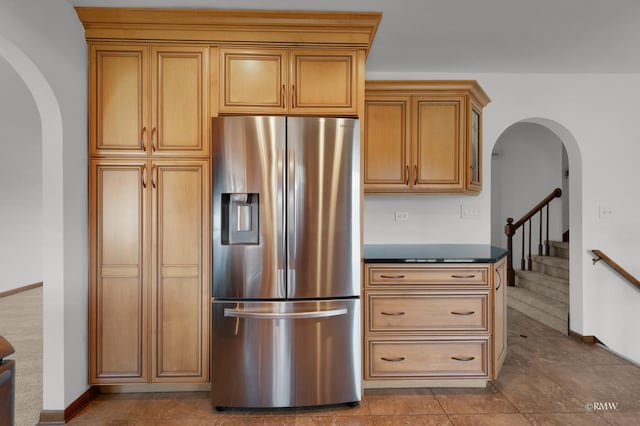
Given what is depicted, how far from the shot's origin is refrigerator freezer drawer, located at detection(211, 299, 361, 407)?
2.24 meters

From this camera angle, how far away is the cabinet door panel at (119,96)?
2.39 metres

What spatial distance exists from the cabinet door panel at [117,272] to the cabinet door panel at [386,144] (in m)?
1.72

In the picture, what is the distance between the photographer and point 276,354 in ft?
7.34

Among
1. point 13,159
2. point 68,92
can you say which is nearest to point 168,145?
point 68,92

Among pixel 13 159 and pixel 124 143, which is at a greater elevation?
pixel 13 159

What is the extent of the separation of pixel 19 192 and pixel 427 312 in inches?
244

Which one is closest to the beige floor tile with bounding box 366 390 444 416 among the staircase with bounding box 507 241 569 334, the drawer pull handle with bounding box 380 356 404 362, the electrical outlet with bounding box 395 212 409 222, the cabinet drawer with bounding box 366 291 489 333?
the drawer pull handle with bounding box 380 356 404 362

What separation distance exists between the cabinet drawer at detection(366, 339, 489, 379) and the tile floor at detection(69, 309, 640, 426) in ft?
0.50

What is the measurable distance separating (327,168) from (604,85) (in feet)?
9.93

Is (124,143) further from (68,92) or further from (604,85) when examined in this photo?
(604,85)

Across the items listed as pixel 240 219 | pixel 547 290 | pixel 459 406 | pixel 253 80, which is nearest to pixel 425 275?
pixel 459 406

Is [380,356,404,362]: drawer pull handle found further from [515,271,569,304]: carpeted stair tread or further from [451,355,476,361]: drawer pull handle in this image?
[515,271,569,304]: carpeted stair tread

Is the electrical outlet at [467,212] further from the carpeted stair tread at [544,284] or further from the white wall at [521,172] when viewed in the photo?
the white wall at [521,172]

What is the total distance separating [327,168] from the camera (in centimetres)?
228
